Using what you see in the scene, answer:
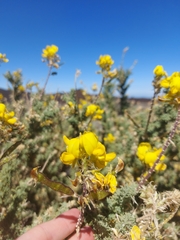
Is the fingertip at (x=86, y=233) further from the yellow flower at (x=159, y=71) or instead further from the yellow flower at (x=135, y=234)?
the yellow flower at (x=159, y=71)

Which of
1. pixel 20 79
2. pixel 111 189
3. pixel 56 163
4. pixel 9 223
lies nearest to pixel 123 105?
pixel 20 79

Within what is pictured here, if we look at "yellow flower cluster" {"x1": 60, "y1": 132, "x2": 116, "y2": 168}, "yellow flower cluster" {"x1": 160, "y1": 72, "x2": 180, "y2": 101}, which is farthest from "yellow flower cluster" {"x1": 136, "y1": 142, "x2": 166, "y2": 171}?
"yellow flower cluster" {"x1": 60, "y1": 132, "x2": 116, "y2": 168}

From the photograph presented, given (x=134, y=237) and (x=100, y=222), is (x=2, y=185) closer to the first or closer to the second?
(x=100, y=222)

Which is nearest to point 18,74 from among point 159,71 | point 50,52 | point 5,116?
point 50,52

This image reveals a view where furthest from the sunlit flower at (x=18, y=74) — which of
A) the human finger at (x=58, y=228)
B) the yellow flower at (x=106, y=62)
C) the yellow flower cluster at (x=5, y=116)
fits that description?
the human finger at (x=58, y=228)

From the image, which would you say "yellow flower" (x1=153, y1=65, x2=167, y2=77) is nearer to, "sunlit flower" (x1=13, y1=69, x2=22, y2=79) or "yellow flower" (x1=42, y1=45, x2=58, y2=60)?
"yellow flower" (x1=42, y1=45, x2=58, y2=60)

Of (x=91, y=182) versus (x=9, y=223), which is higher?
(x=91, y=182)

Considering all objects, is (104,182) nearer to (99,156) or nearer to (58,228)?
(99,156)
